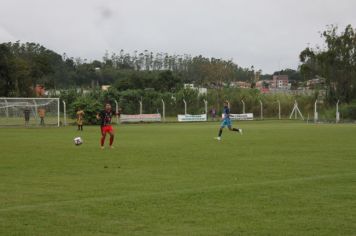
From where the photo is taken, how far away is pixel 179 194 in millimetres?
11211

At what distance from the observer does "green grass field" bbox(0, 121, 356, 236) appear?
8406 millimetres

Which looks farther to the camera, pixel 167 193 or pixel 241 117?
pixel 241 117

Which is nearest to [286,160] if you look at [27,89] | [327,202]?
[327,202]

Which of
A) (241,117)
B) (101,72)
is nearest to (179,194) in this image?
(241,117)

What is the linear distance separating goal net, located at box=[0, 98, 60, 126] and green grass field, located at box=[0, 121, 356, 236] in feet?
92.1

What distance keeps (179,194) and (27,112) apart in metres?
38.2

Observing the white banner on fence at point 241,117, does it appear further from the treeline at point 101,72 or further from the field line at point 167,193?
the field line at point 167,193

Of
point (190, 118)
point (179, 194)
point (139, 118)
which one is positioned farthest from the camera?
point (190, 118)

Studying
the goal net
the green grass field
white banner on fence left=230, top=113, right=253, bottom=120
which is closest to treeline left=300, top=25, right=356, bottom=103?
white banner on fence left=230, top=113, right=253, bottom=120

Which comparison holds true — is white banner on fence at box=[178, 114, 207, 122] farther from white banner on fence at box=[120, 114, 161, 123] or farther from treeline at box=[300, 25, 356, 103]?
treeline at box=[300, 25, 356, 103]

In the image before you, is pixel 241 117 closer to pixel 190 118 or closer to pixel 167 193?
pixel 190 118

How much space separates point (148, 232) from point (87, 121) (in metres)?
44.7

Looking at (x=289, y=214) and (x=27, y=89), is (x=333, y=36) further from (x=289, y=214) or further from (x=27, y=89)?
(x=289, y=214)

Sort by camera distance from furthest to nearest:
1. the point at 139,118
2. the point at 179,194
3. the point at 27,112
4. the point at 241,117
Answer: the point at 241,117
the point at 139,118
the point at 27,112
the point at 179,194
